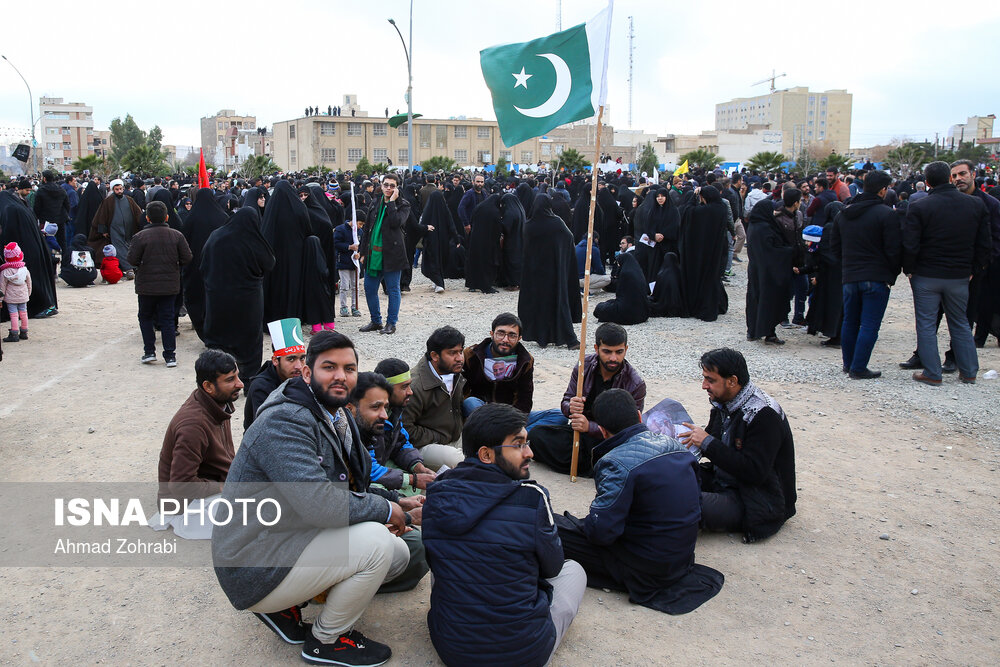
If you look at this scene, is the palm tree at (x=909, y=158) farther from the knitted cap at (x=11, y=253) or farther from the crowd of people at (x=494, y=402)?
the knitted cap at (x=11, y=253)

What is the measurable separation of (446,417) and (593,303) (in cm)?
669

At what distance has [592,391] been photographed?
529 cm

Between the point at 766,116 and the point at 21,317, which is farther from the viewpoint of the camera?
the point at 766,116

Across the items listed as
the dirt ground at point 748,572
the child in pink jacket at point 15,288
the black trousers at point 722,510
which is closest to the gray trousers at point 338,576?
the dirt ground at point 748,572

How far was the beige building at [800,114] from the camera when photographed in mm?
117312

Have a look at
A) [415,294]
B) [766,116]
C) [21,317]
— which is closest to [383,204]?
[415,294]

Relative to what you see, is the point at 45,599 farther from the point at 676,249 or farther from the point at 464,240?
the point at 464,240

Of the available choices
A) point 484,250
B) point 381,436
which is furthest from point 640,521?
point 484,250

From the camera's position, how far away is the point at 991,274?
328 inches

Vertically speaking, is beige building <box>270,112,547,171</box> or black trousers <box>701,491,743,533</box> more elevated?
beige building <box>270,112,547,171</box>

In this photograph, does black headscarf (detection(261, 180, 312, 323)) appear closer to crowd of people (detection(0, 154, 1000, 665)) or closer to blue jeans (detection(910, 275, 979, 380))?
crowd of people (detection(0, 154, 1000, 665))

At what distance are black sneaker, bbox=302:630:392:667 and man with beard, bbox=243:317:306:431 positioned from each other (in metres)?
1.59

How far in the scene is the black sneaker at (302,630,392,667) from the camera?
3.07 meters

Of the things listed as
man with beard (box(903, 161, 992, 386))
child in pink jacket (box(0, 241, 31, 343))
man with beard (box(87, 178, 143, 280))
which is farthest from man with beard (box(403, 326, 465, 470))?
man with beard (box(87, 178, 143, 280))
